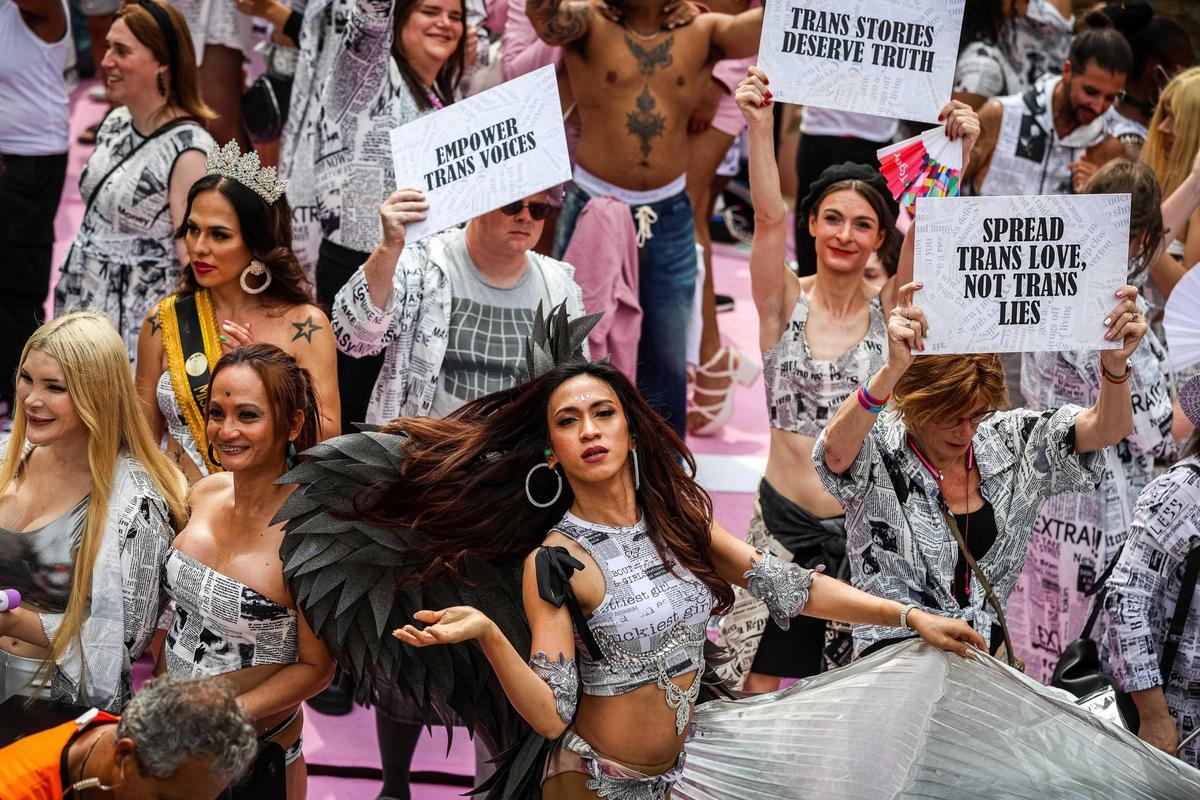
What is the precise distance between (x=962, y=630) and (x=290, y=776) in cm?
167

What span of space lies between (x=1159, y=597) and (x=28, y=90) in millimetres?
4632

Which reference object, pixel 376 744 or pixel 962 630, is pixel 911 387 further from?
pixel 376 744

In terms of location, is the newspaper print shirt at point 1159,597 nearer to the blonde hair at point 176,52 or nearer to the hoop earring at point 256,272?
the hoop earring at point 256,272

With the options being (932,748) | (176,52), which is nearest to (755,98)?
(932,748)

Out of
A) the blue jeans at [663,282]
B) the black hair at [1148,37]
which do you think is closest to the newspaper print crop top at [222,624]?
the blue jeans at [663,282]

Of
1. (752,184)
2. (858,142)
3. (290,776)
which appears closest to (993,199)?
(752,184)

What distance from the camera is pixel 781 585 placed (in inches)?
138

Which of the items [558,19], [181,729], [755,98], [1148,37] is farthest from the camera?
[1148,37]

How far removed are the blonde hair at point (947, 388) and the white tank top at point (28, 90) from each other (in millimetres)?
3961

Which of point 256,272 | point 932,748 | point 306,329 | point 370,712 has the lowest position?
point 370,712

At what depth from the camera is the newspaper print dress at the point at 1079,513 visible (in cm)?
485

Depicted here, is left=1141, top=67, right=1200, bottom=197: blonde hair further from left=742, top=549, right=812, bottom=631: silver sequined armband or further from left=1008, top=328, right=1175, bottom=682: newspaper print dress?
left=742, top=549, right=812, bottom=631: silver sequined armband

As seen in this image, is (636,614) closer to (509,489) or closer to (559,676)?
(559,676)

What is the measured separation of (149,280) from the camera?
514 cm
